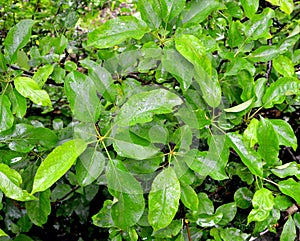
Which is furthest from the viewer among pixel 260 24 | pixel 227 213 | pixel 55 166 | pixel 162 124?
pixel 227 213

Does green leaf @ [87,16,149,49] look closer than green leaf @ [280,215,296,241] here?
Yes

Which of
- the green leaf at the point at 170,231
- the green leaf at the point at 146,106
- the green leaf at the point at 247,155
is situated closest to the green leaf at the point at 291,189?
the green leaf at the point at 247,155

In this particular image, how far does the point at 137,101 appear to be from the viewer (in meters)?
0.59

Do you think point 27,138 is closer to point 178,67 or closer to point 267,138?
point 178,67

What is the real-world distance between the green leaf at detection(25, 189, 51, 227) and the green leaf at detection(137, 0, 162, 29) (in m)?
0.47

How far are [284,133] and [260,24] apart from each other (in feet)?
0.75

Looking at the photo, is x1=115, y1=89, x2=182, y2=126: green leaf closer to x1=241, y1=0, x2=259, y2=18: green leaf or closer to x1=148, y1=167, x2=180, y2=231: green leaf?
x1=148, y1=167, x2=180, y2=231: green leaf

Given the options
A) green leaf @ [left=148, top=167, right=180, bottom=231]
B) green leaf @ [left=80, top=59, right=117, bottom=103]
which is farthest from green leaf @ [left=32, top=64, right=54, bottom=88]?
green leaf @ [left=148, top=167, right=180, bottom=231]

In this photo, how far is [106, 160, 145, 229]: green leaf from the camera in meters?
0.60

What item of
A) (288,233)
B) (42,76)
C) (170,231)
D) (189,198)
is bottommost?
(288,233)

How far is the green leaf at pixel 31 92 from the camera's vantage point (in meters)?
0.68

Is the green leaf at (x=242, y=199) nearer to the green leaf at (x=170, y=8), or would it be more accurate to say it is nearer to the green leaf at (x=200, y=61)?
the green leaf at (x=200, y=61)

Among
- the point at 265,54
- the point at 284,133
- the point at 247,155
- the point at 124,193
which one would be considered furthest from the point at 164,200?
the point at 265,54

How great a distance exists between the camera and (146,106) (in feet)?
1.91
